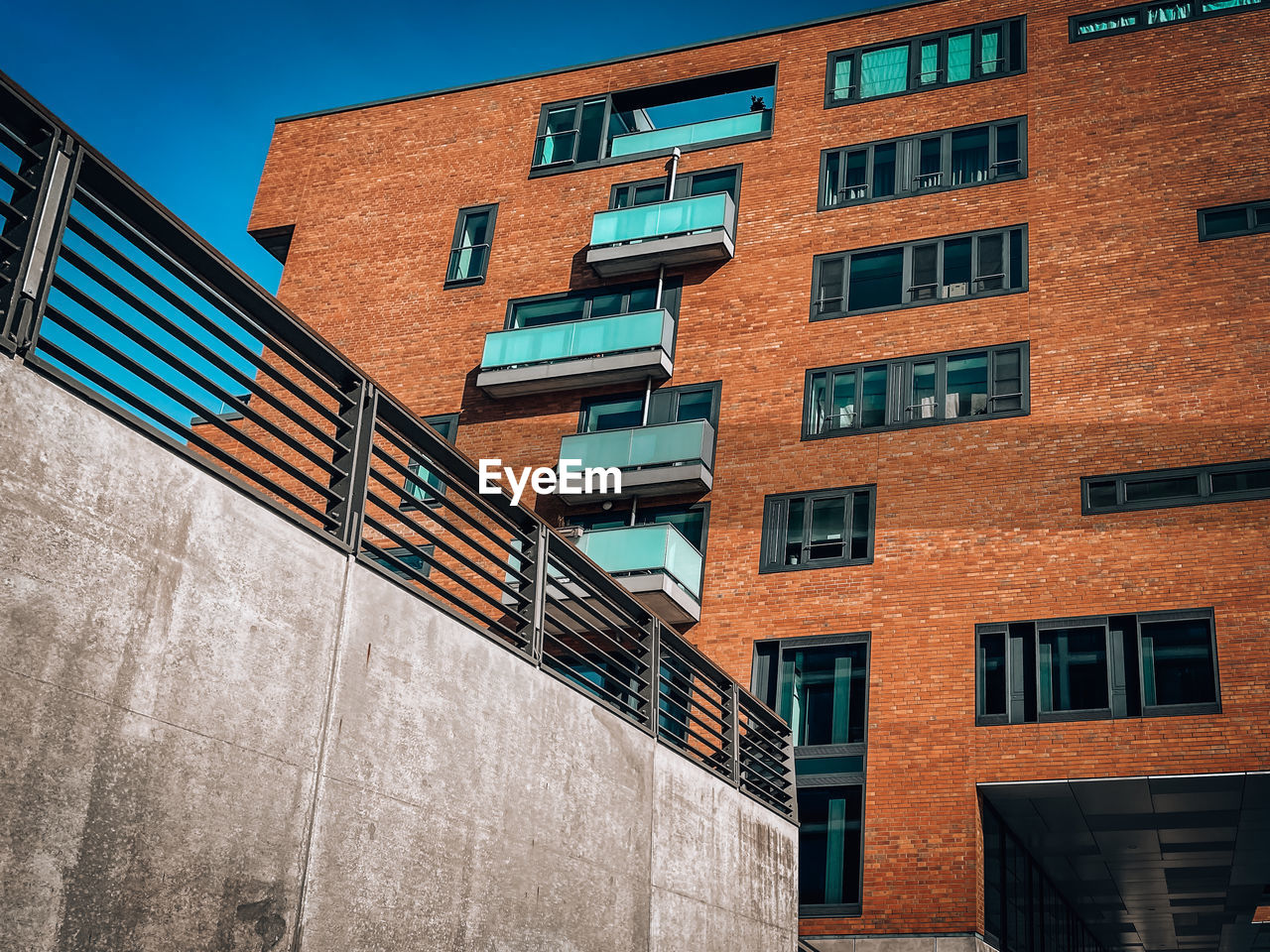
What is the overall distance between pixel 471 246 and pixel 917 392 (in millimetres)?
12099

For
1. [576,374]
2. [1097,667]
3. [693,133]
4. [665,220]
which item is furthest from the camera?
[693,133]

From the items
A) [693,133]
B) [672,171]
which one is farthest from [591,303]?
[693,133]

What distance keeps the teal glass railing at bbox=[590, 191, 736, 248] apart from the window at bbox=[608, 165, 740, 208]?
567mm

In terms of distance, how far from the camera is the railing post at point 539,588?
7.97 m

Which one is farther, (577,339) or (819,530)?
(577,339)

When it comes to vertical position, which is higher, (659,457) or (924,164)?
(924,164)

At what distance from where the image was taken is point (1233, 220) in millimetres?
23734

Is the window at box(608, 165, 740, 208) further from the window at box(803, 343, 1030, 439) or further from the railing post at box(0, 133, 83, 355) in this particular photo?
the railing post at box(0, 133, 83, 355)

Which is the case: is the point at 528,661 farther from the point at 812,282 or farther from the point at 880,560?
Answer: the point at 812,282

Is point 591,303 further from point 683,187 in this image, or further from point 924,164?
point 924,164

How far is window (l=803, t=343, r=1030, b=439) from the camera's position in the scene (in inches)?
939

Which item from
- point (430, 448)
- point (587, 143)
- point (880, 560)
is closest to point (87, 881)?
point (430, 448)

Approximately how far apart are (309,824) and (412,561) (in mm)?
21467

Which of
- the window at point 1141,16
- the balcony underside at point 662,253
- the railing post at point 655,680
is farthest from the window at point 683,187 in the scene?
the railing post at point 655,680
